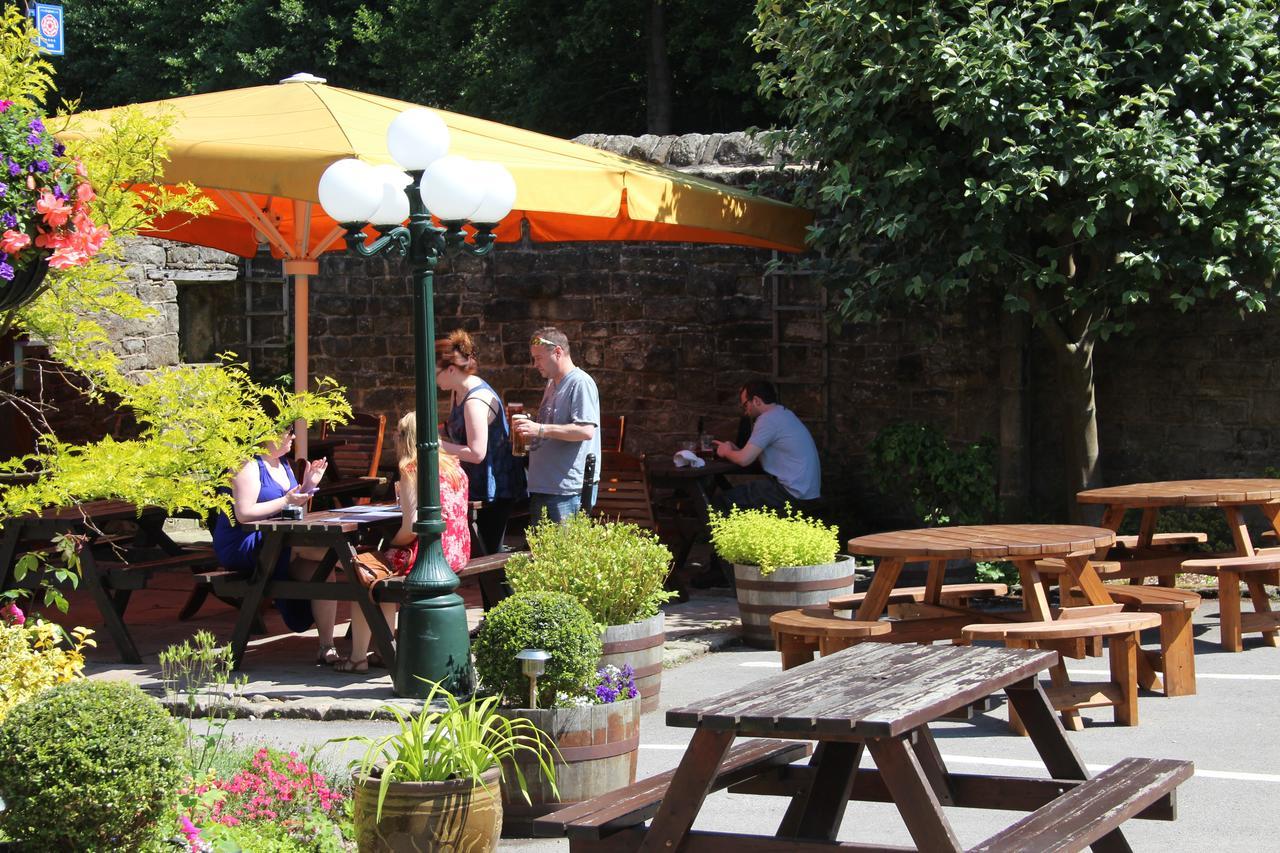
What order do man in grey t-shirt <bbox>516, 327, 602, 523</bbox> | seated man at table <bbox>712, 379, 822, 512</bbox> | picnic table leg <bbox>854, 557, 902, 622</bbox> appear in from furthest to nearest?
seated man at table <bbox>712, 379, 822, 512</bbox> < man in grey t-shirt <bbox>516, 327, 602, 523</bbox> < picnic table leg <bbox>854, 557, 902, 622</bbox>

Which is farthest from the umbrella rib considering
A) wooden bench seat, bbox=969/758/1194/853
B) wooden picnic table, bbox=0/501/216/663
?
wooden bench seat, bbox=969/758/1194/853

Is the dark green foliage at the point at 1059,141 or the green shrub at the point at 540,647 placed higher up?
the dark green foliage at the point at 1059,141

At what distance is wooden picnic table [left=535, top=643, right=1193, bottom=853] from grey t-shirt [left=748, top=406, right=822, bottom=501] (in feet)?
15.8

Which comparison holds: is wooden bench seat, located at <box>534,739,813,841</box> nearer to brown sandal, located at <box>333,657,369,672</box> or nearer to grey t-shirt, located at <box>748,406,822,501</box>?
brown sandal, located at <box>333,657,369,672</box>

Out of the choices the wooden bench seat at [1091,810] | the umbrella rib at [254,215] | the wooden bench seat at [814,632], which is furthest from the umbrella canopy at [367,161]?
the wooden bench seat at [1091,810]

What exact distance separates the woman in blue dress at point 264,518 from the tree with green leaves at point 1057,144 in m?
3.75

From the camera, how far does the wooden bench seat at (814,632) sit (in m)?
6.36

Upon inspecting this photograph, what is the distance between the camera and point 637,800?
3.93 m

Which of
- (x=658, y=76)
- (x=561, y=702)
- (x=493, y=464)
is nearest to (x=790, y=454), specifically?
(x=493, y=464)

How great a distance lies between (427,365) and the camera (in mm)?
6098

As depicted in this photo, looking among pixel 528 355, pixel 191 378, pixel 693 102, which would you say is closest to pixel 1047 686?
pixel 191 378

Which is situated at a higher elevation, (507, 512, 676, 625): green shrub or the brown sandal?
(507, 512, 676, 625): green shrub

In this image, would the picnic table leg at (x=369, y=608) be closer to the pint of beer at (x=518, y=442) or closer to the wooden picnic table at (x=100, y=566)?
the wooden picnic table at (x=100, y=566)

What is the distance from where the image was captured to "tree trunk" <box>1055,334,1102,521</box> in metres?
9.60
